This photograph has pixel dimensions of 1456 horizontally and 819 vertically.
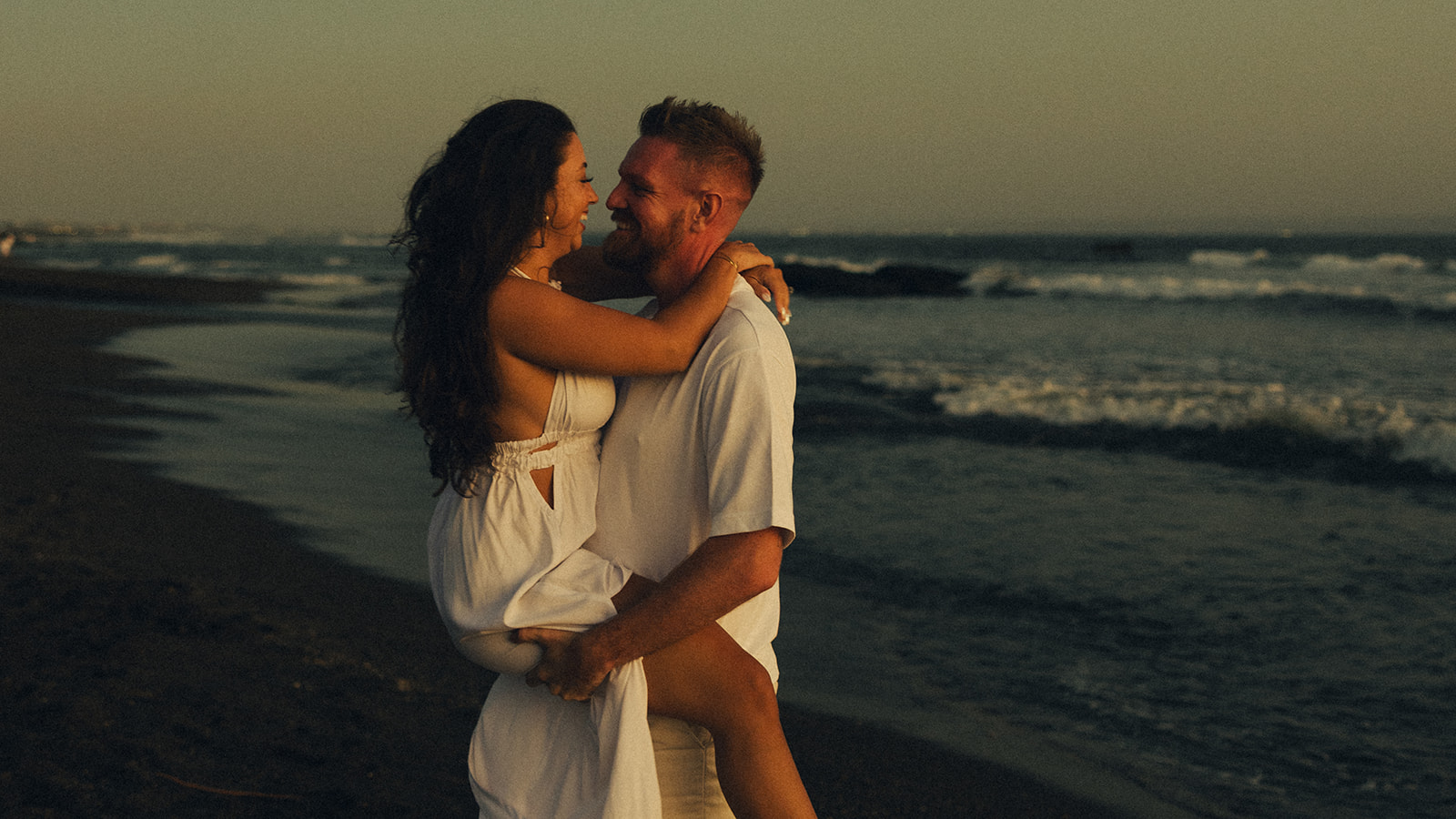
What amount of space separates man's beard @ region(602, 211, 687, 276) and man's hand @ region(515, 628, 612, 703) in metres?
0.82

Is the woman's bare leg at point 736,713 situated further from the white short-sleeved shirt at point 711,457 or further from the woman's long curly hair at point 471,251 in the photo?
the woman's long curly hair at point 471,251

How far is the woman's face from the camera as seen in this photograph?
234cm

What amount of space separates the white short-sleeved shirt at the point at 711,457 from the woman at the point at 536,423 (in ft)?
0.21

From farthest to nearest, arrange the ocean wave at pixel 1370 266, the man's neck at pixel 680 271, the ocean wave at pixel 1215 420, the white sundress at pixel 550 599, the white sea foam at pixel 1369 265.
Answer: the white sea foam at pixel 1369 265 < the ocean wave at pixel 1370 266 < the ocean wave at pixel 1215 420 < the man's neck at pixel 680 271 < the white sundress at pixel 550 599

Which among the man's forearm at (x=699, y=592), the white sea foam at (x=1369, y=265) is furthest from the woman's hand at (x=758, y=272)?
the white sea foam at (x=1369, y=265)

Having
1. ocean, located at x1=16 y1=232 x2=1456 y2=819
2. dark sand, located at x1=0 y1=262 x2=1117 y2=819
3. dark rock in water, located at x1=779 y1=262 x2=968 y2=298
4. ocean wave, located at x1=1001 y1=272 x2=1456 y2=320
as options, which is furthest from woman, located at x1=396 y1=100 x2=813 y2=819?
dark rock in water, located at x1=779 y1=262 x2=968 y2=298

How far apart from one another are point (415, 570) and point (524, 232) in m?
4.33

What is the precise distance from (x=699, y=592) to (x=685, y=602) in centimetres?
3

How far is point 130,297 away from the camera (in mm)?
31750

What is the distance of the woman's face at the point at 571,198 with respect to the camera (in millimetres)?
2338

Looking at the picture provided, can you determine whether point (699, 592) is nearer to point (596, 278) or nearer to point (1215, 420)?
point (596, 278)

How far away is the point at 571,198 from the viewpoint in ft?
7.78

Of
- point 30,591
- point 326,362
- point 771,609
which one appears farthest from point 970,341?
point 771,609

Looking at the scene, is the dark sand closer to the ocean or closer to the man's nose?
the ocean
